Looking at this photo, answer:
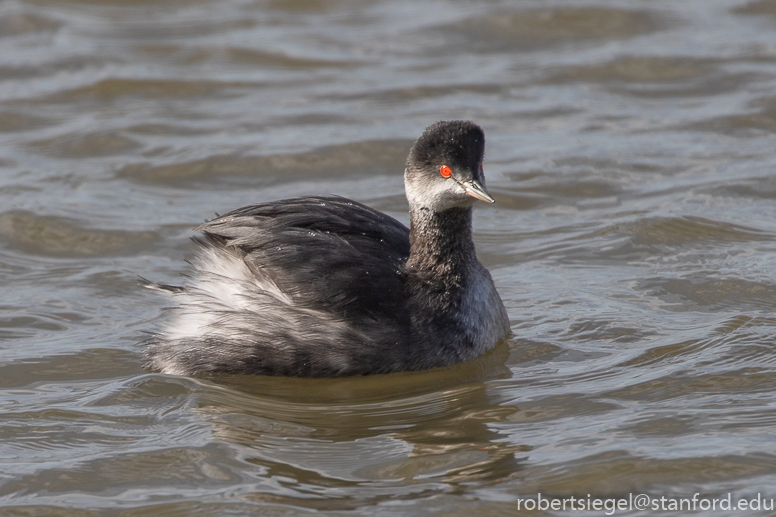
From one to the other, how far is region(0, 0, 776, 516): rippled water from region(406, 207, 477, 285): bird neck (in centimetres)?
52

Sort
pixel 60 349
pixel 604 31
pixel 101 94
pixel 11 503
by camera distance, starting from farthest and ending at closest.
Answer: pixel 604 31 < pixel 101 94 < pixel 60 349 < pixel 11 503

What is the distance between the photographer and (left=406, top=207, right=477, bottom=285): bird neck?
19.8 feet

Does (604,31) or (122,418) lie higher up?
(604,31)

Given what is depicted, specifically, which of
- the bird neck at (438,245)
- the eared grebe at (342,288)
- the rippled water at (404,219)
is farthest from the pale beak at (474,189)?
the rippled water at (404,219)

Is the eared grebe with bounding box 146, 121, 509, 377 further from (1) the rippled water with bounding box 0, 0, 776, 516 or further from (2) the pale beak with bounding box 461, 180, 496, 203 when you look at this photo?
(1) the rippled water with bounding box 0, 0, 776, 516

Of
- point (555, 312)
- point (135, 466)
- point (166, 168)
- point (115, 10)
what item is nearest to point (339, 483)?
point (135, 466)

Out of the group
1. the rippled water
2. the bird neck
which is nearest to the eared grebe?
the bird neck

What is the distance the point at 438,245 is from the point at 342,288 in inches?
26.6

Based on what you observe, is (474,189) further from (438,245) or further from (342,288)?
(342,288)

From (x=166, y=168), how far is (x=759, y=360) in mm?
5151

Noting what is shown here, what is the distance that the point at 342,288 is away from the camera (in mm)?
5656

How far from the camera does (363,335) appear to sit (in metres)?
5.71

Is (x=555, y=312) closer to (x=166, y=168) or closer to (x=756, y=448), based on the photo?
(x=756, y=448)

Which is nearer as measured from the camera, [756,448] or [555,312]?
[756,448]
